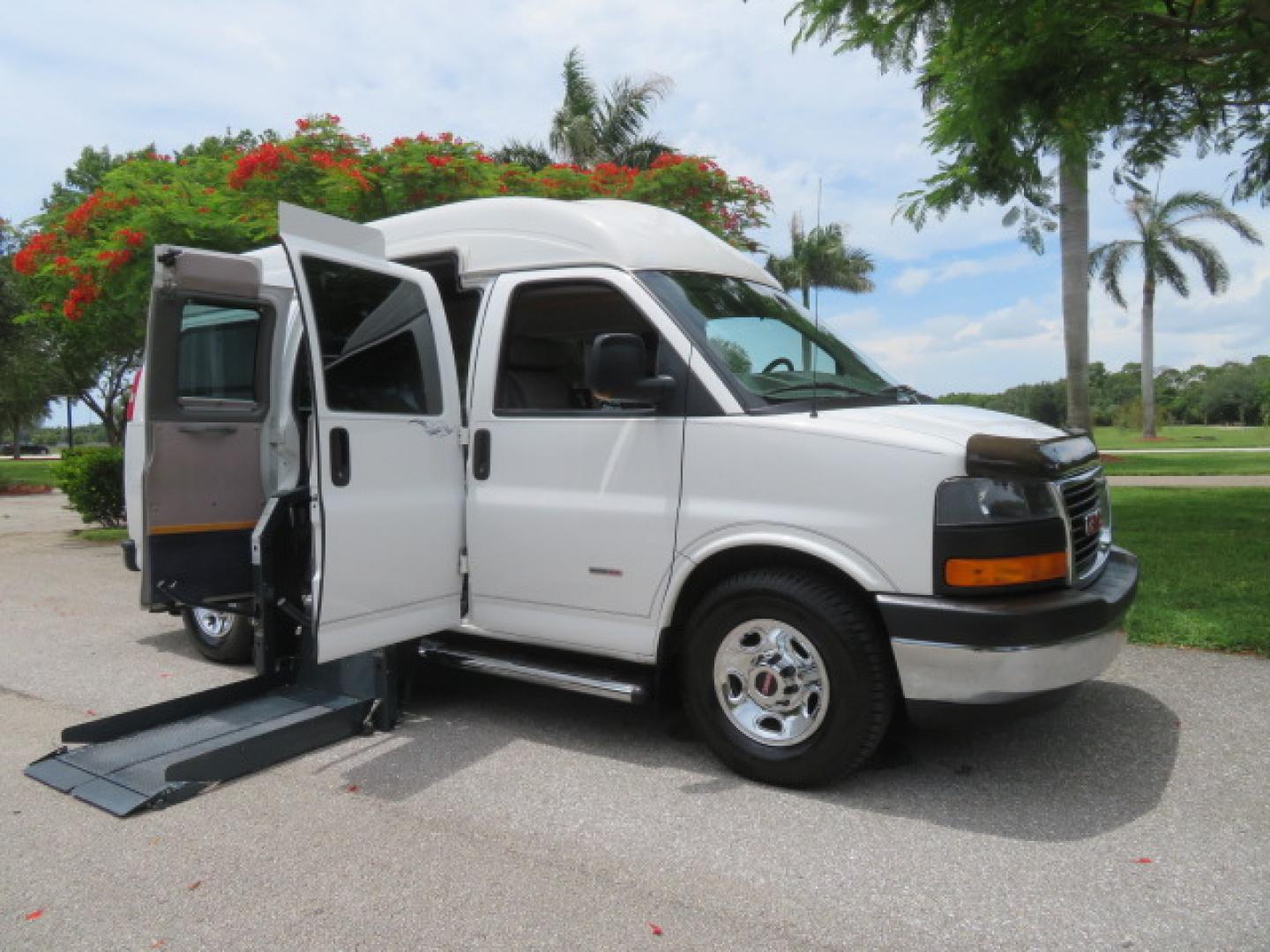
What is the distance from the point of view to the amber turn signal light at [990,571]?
334 centimetres

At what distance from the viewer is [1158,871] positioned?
306 centimetres

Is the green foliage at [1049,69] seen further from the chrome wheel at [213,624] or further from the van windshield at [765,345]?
the chrome wheel at [213,624]

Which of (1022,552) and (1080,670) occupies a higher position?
(1022,552)

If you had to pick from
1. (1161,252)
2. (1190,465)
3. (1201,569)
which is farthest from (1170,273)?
(1201,569)

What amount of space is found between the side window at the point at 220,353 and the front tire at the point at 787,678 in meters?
3.24

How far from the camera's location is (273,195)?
31.5 feet

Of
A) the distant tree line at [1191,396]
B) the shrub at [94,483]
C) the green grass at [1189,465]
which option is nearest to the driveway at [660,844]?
the shrub at [94,483]

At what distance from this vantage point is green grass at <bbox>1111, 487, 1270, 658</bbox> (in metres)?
5.93

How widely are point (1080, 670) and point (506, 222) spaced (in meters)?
3.33

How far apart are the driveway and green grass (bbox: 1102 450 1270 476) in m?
17.0

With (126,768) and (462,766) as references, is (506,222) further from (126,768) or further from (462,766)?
(126,768)

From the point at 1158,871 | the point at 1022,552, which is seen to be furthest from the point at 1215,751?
the point at 1022,552

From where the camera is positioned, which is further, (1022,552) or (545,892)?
(1022,552)

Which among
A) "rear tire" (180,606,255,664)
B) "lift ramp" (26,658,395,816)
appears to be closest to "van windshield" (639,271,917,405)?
"lift ramp" (26,658,395,816)
